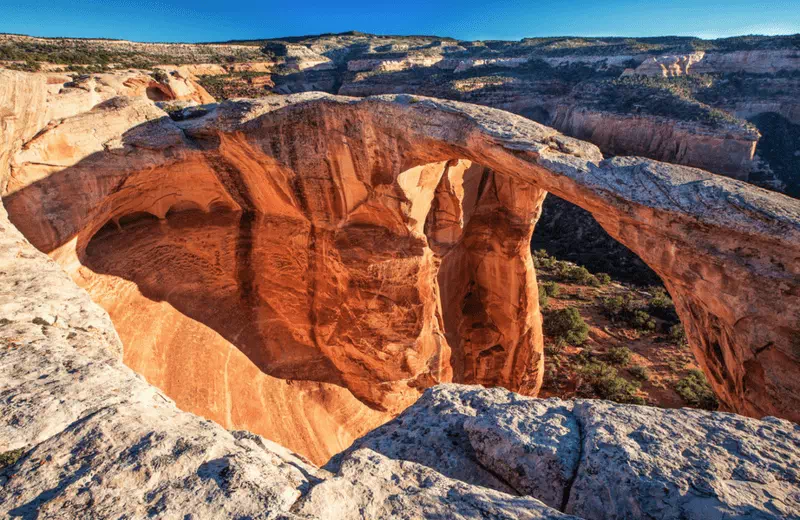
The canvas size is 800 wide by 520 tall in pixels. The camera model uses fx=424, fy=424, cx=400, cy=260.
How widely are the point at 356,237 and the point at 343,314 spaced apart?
2.12 metres

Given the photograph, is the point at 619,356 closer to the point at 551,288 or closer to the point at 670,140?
the point at 551,288

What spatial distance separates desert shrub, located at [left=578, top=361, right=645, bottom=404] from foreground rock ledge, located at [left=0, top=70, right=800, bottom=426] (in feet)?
9.40

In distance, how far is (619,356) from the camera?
1633 cm

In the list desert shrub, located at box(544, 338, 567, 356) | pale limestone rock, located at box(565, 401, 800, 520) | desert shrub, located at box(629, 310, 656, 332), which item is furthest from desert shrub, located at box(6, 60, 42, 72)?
desert shrub, located at box(629, 310, 656, 332)

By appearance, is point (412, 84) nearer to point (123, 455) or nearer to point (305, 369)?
point (305, 369)

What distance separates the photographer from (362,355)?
11.1 meters

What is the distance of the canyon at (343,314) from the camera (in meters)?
3.06

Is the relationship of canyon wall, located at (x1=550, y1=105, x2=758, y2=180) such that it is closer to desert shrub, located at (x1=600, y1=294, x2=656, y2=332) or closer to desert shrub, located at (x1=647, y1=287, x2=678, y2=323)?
desert shrub, located at (x1=647, y1=287, x2=678, y2=323)

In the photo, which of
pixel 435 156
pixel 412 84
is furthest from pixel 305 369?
pixel 412 84

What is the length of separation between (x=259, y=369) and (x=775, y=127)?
6723 centimetres

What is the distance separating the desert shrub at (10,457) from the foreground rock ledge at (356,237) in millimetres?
5946

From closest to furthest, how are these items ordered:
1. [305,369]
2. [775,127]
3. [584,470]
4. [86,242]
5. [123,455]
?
1. [123,455]
2. [584,470]
3. [86,242]
4. [305,369]
5. [775,127]

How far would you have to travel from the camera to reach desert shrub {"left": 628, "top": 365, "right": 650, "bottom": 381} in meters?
15.7

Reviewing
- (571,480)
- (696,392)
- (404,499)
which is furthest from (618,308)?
(404,499)
